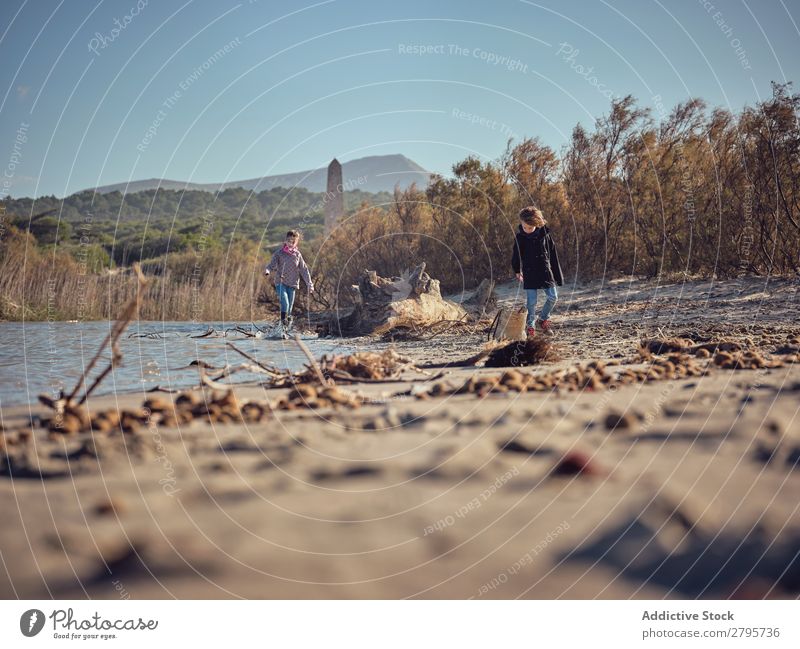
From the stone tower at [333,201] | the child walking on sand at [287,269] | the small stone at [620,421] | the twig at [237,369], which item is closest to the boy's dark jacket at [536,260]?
the child walking on sand at [287,269]

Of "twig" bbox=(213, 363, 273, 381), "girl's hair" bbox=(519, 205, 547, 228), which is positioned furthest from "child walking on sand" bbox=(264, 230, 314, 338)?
"twig" bbox=(213, 363, 273, 381)

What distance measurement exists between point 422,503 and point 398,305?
740cm

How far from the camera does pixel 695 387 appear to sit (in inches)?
158

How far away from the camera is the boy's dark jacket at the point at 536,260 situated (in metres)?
8.52

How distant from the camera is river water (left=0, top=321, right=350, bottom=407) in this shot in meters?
4.99

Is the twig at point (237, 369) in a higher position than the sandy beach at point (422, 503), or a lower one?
higher

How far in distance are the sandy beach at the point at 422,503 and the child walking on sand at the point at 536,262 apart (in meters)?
4.71

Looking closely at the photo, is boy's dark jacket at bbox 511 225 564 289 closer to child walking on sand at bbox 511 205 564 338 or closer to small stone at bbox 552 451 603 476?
child walking on sand at bbox 511 205 564 338

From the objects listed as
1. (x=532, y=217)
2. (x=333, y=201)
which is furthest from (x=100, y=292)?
(x=532, y=217)

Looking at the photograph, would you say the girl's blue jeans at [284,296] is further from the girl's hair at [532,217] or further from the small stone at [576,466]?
the small stone at [576,466]

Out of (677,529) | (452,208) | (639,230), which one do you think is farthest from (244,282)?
(677,529)

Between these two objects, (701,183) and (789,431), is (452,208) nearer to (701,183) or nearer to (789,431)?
(701,183)

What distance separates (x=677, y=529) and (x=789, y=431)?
121 centimetres

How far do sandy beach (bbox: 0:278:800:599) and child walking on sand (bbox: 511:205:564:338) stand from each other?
4.71 m
